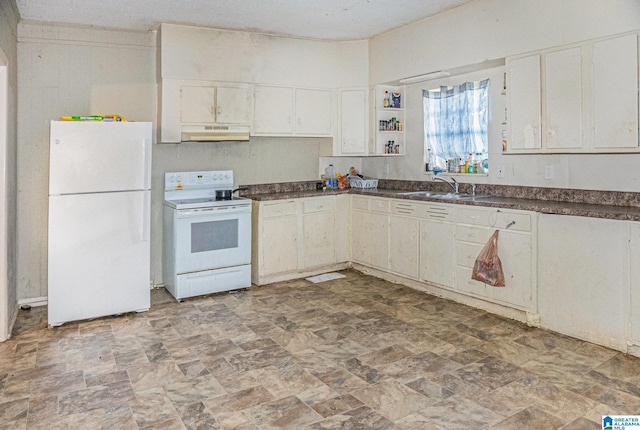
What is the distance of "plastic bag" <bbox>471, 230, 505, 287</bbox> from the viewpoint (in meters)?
3.83

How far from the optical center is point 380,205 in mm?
5066

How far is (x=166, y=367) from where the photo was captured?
9.87 feet

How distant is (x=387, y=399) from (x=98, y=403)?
62.6 inches

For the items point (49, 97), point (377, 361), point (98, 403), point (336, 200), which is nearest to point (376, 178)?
point (336, 200)

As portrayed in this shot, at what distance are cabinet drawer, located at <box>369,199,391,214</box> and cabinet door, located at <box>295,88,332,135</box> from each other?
1015mm

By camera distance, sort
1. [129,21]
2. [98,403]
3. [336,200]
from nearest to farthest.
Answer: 1. [98,403]
2. [129,21]
3. [336,200]

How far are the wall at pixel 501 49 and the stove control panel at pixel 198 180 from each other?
6.67 ft

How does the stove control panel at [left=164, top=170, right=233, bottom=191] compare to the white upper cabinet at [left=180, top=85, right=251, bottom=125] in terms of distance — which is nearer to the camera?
the white upper cabinet at [left=180, top=85, right=251, bottom=125]

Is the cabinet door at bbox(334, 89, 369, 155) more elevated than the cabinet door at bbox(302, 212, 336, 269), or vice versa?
the cabinet door at bbox(334, 89, 369, 155)

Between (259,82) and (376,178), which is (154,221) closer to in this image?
(259,82)

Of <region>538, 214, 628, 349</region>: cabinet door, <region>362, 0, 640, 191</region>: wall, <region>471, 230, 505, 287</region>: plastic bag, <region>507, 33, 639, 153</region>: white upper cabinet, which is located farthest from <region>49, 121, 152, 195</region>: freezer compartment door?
<region>538, 214, 628, 349</region>: cabinet door

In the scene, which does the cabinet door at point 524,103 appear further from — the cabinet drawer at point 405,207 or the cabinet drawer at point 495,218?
the cabinet drawer at point 405,207

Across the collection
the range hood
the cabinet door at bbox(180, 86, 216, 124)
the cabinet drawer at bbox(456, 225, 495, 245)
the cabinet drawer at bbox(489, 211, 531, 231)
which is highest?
the cabinet door at bbox(180, 86, 216, 124)

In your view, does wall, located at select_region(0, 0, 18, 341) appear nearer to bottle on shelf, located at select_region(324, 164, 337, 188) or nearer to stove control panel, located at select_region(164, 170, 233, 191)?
stove control panel, located at select_region(164, 170, 233, 191)
